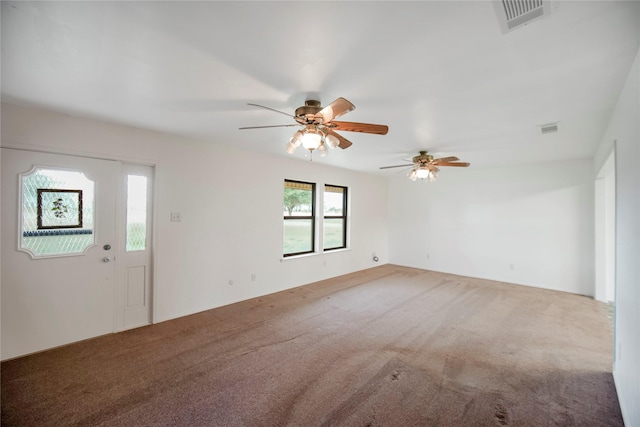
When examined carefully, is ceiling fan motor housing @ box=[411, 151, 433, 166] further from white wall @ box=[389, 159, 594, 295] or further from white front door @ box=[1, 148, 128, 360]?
white front door @ box=[1, 148, 128, 360]

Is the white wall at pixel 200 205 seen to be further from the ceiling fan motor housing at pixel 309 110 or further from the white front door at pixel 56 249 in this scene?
the ceiling fan motor housing at pixel 309 110

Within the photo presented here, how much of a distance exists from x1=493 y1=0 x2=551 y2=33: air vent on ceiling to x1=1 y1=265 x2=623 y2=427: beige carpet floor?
2492mm

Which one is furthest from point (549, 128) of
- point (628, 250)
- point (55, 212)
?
point (55, 212)

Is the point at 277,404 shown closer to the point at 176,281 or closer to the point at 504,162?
the point at 176,281

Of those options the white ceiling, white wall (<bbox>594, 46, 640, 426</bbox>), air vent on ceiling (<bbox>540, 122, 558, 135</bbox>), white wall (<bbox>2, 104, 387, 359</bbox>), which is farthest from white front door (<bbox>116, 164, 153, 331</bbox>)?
air vent on ceiling (<bbox>540, 122, 558, 135</bbox>)

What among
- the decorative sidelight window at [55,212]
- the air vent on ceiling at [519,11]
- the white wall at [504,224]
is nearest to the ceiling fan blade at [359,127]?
the air vent on ceiling at [519,11]

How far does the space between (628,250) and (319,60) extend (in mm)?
2459

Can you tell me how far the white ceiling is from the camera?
54.4 inches

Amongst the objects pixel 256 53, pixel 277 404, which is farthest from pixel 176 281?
pixel 256 53

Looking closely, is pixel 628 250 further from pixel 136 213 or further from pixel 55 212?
pixel 55 212

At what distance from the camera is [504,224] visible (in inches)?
225

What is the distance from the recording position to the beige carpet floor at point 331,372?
6.33 feet

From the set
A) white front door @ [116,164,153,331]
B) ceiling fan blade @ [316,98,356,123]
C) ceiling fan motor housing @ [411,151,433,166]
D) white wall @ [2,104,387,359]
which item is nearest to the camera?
ceiling fan blade @ [316,98,356,123]

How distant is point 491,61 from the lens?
178 cm
